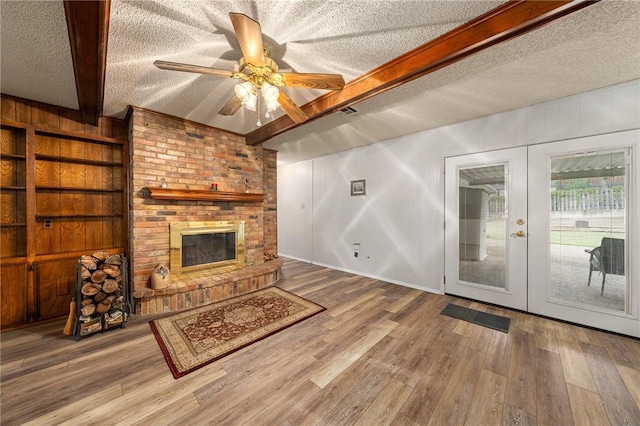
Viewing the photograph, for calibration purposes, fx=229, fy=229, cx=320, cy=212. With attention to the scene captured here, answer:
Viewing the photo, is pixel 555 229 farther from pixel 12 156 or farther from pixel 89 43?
pixel 12 156

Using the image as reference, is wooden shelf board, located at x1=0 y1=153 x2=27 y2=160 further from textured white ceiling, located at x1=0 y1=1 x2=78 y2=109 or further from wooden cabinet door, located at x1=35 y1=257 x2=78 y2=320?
wooden cabinet door, located at x1=35 y1=257 x2=78 y2=320

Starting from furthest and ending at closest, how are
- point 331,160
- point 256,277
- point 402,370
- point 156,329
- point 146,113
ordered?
point 331,160 → point 256,277 → point 146,113 → point 156,329 → point 402,370

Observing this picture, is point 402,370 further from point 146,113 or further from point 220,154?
point 146,113

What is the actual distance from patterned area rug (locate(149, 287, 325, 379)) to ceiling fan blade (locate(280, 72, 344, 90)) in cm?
235

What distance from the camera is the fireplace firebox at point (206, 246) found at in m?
3.13

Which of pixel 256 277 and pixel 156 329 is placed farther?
pixel 256 277

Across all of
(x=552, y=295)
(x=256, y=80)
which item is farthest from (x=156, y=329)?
(x=552, y=295)

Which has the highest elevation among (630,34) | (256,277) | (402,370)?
(630,34)

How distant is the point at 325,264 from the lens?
520 cm

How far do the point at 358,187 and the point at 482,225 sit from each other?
2145mm

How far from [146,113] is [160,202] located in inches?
44.8

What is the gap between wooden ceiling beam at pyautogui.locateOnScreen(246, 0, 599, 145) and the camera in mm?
1370

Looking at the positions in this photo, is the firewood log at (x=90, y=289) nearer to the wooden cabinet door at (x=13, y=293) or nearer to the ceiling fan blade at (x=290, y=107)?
the wooden cabinet door at (x=13, y=293)

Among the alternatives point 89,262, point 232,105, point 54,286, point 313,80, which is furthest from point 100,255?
point 313,80
